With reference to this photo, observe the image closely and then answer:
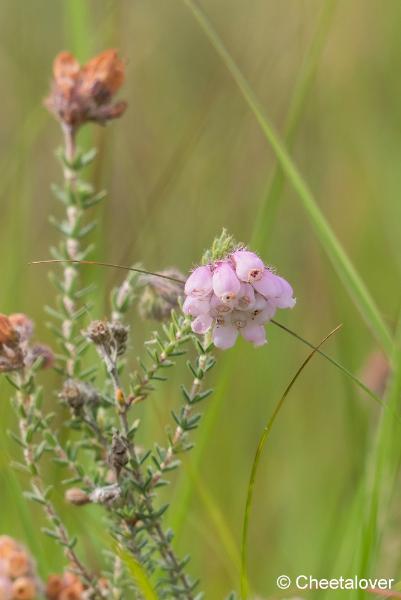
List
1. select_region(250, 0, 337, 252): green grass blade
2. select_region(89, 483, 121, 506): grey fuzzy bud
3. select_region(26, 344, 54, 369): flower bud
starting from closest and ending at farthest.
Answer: select_region(89, 483, 121, 506): grey fuzzy bud → select_region(26, 344, 54, 369): flower bud → select_region(250, 0, 337, 252): green grass blade

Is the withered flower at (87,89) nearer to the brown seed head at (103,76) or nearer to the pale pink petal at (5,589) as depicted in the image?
the brown seed head at (103,76)

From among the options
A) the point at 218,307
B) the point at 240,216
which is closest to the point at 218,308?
the point at 218,307

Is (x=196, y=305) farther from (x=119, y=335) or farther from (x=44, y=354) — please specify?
(x=44, y=354)

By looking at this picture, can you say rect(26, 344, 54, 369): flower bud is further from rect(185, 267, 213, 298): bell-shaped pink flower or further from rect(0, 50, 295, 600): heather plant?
rect(185, 267, 213, 298): bell-shaped pink flower

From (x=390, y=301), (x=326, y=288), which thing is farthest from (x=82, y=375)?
(x=390, y=301)

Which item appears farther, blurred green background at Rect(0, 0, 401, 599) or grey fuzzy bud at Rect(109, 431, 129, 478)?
blurred green background at Rect(0, 0, 401, 599)

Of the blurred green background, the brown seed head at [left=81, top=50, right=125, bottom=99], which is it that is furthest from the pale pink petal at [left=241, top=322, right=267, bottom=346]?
the brown seed head at [left=81, top=50, right=125, bottom=99]

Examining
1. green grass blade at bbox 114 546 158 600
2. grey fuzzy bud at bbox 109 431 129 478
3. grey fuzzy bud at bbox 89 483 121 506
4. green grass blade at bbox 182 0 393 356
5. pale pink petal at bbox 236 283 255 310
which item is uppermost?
green grass blade at bbox 182 0 393 356
